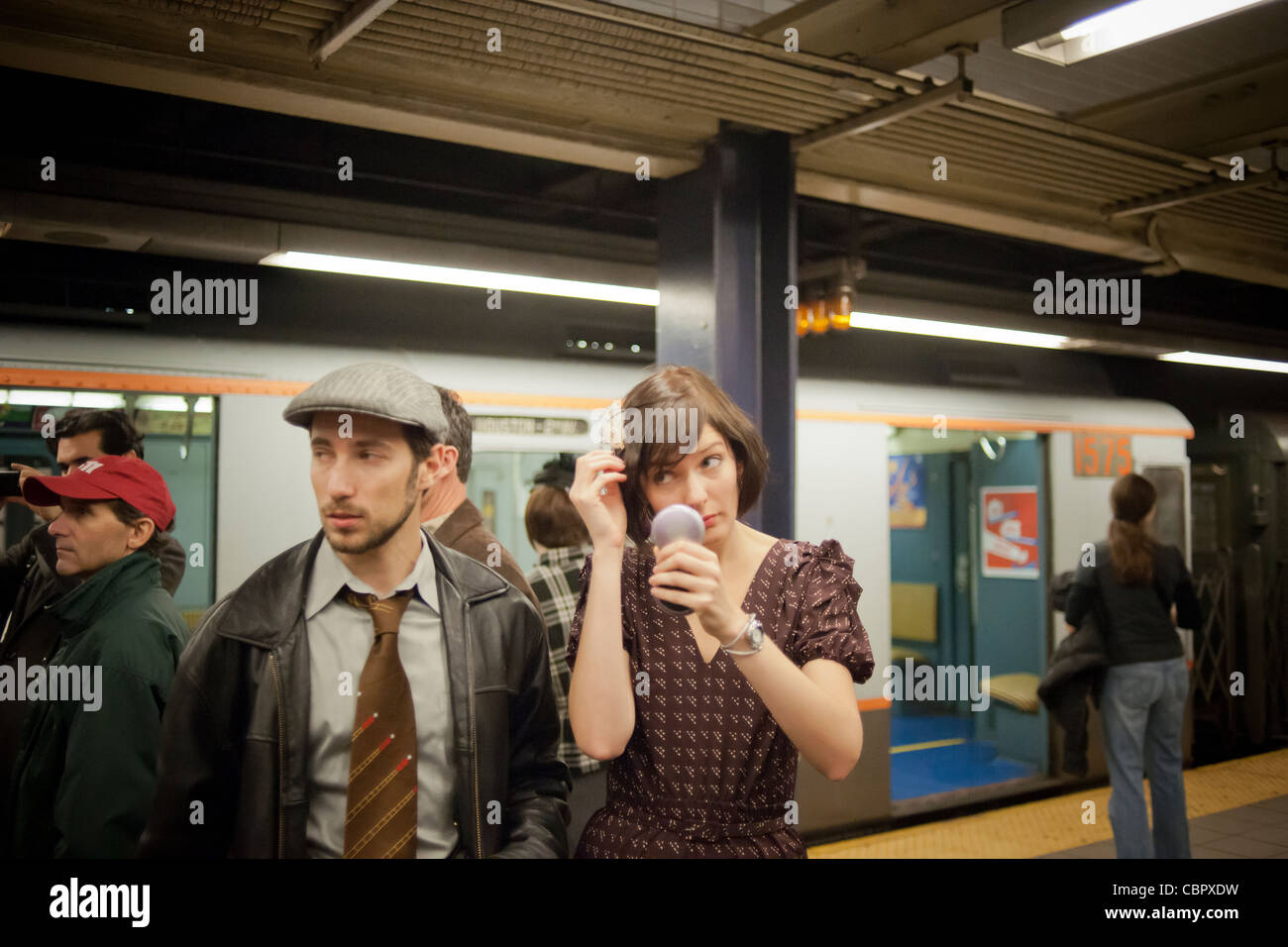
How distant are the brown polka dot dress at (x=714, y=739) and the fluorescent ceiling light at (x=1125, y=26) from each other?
1.72 meters

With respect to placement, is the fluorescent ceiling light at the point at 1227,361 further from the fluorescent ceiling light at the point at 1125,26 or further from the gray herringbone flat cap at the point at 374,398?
A: the gray herringbone flat cap at the point at 374,398

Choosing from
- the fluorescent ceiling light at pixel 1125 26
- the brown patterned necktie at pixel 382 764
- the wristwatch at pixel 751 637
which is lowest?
the brown patterned necktie at pixel 382 764

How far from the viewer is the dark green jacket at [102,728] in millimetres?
1954

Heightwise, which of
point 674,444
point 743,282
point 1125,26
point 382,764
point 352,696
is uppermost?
point 1125,26

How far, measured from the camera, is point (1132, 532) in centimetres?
392

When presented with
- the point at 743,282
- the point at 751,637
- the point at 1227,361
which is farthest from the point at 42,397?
the point at 1227,361

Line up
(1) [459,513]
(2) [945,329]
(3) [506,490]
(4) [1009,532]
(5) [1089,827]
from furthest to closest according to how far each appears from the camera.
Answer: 1. (4) [1009,532]
2. (5) [1089,827]
3. (2) [945,329]
4. (3) [506,490]
5. (1) [459,513]

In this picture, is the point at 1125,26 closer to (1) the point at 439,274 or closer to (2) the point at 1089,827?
(1) the point at 439,274

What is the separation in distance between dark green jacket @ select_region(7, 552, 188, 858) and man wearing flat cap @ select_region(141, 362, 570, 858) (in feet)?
0.67

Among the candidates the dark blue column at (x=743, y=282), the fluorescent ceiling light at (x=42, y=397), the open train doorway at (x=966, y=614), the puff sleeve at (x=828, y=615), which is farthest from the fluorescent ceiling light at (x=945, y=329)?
the fluorescent ceiling light at (x=42, y=397)

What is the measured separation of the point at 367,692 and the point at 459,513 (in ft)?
1.88

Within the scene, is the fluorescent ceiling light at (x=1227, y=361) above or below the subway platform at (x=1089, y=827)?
above

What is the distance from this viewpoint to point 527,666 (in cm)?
206
